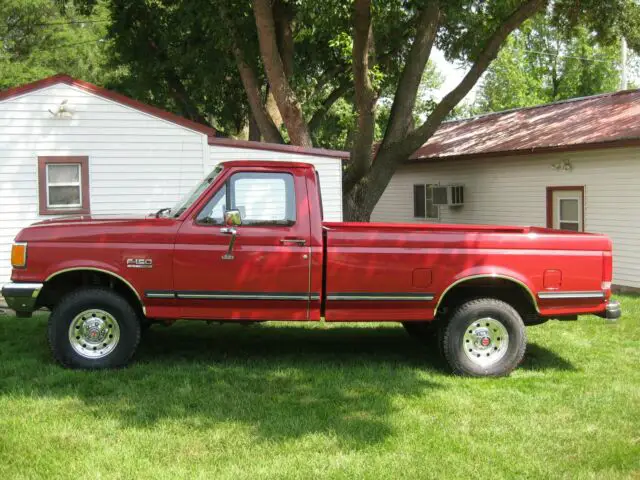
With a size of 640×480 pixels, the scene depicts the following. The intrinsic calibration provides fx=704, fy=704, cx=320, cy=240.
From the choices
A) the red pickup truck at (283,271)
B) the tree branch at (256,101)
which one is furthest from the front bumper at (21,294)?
the tree branch at (256,101)

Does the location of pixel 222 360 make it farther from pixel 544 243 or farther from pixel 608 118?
pixel 608 118

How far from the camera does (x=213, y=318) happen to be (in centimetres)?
667

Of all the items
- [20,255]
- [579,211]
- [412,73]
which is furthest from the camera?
[412,73]

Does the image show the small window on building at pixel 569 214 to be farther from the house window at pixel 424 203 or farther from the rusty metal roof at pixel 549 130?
the house window at pixel 424 203

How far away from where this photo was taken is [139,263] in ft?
21.5

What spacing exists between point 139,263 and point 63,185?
6.37m

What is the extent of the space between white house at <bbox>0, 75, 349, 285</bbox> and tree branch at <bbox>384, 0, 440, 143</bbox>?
3.10 m

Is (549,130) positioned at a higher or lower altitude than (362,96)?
lower

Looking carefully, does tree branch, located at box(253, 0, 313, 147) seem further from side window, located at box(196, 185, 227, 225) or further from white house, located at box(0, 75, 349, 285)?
side window, located at box(196, 185, 227, 225)

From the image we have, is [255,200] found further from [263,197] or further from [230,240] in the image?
[230,240]

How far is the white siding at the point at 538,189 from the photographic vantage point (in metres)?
13.2

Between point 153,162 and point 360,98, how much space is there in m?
4.47

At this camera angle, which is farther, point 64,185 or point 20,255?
point 64,185

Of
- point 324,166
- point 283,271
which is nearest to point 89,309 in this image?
point 283,271
